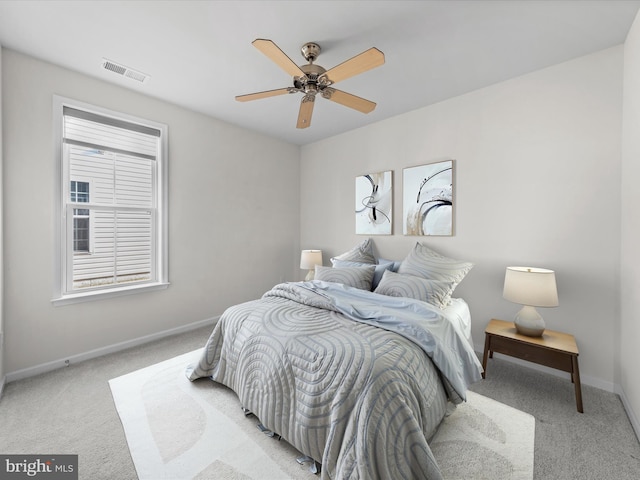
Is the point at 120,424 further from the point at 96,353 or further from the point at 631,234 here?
the point at 631,234

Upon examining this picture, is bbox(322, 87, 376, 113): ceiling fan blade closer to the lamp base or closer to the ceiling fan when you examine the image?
the ceiling fan

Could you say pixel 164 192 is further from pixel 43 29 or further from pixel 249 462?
pixel 249 462

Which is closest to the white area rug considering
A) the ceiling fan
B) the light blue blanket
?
the light blue blanket

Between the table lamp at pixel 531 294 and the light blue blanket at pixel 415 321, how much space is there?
609mm

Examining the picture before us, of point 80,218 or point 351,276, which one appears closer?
point 80,218

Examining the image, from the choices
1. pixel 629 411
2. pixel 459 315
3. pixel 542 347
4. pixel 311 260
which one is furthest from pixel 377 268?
pixel 629 411

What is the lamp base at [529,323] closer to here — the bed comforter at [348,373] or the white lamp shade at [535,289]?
the white lamp shade at [535,289]

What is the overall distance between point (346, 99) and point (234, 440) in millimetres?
2533

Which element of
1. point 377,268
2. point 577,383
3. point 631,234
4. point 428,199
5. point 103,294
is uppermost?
point 428,199

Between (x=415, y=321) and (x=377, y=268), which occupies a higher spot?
(x=377, y=268)

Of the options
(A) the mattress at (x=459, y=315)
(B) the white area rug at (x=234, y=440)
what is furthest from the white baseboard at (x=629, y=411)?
(A) the mattress at (x=459, y=315)

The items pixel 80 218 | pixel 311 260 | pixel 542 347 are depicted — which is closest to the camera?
pixel 542 347

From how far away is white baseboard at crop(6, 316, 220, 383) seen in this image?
2.33 m

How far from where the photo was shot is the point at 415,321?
1.78m
